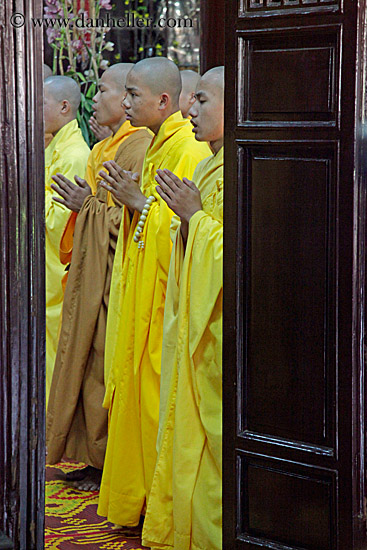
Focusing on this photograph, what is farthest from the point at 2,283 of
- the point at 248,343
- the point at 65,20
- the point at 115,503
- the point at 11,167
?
the point at 65,20

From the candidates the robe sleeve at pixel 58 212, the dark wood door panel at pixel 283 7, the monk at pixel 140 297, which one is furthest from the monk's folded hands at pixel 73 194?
the dark wood door panel at pixel 283 7

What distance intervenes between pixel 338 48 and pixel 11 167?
798 mm

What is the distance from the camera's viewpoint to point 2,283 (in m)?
2.15

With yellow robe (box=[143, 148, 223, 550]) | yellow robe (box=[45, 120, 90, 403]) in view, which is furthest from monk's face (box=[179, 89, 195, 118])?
yellow robe (box=[143, 148, 223, 550])

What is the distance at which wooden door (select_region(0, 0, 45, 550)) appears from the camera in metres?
2.12

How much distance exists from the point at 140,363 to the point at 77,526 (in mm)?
640

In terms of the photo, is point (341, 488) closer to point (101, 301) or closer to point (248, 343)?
point (248, 343)

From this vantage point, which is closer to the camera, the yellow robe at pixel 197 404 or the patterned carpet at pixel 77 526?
the yellow robe at pixel 197 404

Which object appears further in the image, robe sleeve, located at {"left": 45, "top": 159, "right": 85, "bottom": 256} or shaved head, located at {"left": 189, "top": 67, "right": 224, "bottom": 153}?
robe sleeve, located at {"left": 45, "top": 159, "right": 85, "bottom": 256}

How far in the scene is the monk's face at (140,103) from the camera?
3.58 m

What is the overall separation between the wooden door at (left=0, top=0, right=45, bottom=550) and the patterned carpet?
104cm

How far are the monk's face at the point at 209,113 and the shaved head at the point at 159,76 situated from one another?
53 cm

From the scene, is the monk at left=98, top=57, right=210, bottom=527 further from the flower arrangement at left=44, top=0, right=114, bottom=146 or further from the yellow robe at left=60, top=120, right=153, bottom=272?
the flower arrangement at left=44, top=0, right=114, bottom=146

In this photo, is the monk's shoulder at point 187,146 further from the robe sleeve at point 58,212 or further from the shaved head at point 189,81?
the robe sleeve at point 58,212
